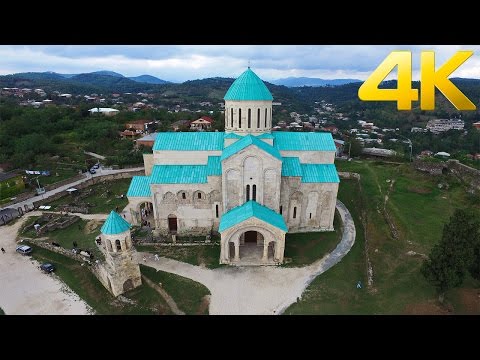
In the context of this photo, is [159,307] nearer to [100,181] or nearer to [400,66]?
[400,66]

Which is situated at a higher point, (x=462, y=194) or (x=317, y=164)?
(x=317, y=164)

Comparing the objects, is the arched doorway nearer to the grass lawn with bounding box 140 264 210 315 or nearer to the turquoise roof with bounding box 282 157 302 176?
the grass lawn with bounding box 140 264 210 315

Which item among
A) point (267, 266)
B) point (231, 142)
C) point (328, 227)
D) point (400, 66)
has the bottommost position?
point (267, 266)

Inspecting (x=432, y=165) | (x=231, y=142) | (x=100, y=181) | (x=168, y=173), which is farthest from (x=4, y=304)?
(x=432, y=165)

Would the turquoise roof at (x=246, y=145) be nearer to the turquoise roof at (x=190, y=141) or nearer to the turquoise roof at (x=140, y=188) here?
the turquoise roof at (x=190, y=141)

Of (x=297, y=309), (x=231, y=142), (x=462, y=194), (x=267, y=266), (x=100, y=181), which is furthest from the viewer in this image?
(x=100, y=181)

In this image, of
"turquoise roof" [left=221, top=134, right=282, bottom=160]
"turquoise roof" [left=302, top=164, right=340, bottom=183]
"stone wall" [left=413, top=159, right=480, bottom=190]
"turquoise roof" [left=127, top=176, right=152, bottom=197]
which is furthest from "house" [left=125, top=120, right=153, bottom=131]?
"stone wall" [left=413, top=159, right=480, bottom=190]

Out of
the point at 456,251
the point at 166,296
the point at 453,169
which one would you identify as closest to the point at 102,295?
the point at 166,296
